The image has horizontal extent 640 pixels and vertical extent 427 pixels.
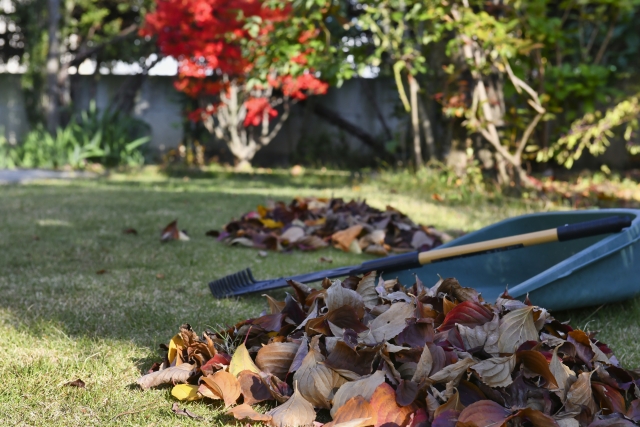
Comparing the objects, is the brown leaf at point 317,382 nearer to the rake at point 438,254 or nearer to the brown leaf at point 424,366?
the brown leaf at point 424,366

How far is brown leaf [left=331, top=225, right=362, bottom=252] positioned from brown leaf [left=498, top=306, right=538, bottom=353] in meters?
1.92

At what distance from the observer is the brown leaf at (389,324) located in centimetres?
162

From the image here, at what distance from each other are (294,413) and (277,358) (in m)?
0.22

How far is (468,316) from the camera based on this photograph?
1.68 m

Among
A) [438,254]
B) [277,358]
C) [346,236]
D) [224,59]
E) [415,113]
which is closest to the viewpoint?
[277,358]

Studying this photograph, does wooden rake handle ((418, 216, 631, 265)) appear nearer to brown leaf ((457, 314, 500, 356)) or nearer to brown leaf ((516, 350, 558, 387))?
brown leaf ((457, 314, 500, 356))

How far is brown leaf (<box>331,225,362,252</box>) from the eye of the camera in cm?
350

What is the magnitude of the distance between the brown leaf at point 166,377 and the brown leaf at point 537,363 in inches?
31.5

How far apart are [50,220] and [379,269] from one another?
2.83 metres

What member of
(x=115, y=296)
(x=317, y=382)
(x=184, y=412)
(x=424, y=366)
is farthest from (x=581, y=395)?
(x=115, y=296)

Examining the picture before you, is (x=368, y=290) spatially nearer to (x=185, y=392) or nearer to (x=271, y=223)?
(x=185, y=392)

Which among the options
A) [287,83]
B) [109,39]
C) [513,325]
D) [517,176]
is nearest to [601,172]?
[517,176]

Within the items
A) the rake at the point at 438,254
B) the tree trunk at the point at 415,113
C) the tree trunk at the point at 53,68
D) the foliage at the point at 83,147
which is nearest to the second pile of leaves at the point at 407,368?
the rake at the point at 438,254

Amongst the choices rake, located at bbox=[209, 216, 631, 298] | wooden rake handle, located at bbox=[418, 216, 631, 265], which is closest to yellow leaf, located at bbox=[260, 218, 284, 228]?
rake, located at bbox=[209, 216, 631, 298]
